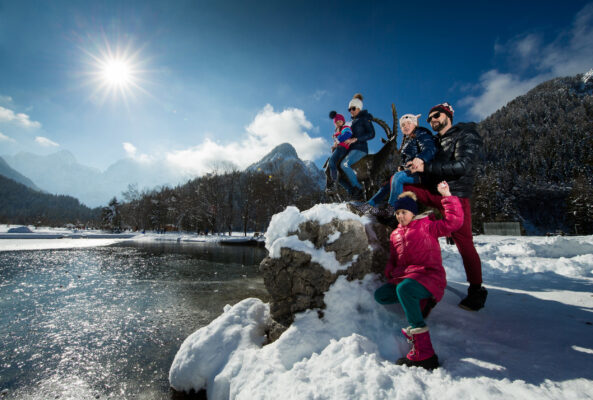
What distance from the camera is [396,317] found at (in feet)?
8.93

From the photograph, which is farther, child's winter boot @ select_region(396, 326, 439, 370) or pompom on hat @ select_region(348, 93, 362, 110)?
pompom on hat @ select_region(348, 93, 362, 110)

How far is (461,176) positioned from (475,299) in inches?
63.0

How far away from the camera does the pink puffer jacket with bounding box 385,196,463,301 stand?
226cm

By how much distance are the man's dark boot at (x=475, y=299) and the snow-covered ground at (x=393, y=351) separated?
10 cm

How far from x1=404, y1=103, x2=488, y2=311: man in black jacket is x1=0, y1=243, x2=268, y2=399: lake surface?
177 inches

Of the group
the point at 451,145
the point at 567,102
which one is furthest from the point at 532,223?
the point at 451,145

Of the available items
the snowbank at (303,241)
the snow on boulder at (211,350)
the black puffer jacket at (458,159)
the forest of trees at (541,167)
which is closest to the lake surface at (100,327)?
the snow on boulder at (211,350)

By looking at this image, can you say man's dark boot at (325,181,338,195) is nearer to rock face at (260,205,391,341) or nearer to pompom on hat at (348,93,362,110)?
pompom on hat at (348,93,362,110)

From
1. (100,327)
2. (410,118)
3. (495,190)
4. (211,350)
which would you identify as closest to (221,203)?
(100,327)

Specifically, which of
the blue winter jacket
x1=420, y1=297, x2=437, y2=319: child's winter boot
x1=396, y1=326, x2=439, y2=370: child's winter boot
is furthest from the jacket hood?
x1=396, y1=326, x2=439, y2=370: child's winter boot

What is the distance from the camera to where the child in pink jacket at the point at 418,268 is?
81.4 inches

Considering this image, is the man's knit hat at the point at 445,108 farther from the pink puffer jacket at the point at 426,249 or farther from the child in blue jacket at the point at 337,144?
the child in blue jacket at the point at 337,144

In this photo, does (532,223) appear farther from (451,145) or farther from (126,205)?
(126,205)

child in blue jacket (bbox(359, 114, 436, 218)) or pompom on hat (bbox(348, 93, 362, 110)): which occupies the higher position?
pompom on hat (bbox(348, 93, 362, 110))
